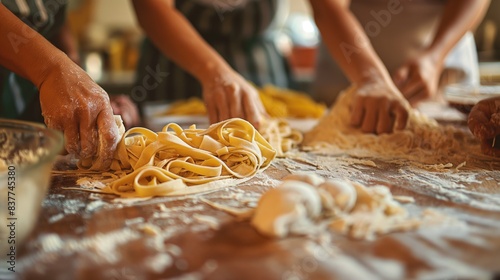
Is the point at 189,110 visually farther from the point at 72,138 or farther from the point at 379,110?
the point at 72,138

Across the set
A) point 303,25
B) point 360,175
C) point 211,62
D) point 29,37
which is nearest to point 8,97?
point 29,37

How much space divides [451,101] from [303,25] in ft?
12.2

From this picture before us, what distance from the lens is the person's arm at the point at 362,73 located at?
164cm

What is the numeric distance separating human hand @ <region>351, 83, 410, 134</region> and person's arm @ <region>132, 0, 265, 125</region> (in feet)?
A: 1.15

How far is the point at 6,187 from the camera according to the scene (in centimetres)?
88

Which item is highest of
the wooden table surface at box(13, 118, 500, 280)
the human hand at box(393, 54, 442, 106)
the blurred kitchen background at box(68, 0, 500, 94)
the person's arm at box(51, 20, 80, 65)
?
the blurred kitchen background at box(68, 0, 500, 94)

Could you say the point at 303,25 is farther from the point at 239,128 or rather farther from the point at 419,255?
the point at 419,255

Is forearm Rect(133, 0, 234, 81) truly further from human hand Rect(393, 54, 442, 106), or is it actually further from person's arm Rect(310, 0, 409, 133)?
human hand Rect(393, 54, 442, 106)

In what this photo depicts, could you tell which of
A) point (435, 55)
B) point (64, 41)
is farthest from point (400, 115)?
point (64, 41)

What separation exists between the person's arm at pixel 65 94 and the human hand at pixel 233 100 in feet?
1.55

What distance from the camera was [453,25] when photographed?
2203 mm

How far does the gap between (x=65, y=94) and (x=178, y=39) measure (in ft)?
2.40

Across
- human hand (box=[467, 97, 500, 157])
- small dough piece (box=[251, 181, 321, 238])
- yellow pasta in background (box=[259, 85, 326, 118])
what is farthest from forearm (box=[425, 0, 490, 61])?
small dough piece (box=[251, 181, 321, 238])

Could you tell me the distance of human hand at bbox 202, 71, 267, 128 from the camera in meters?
1.61
